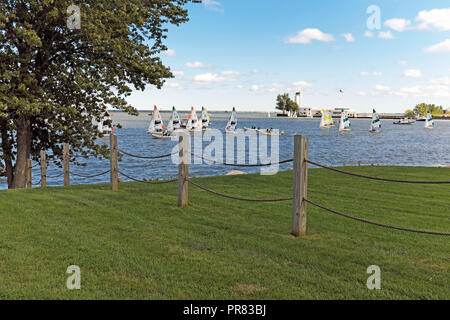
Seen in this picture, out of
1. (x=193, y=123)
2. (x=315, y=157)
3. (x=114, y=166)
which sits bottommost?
(x=315, y=157)

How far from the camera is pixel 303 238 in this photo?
6.53 meters

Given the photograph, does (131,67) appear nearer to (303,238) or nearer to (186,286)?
(303,238)

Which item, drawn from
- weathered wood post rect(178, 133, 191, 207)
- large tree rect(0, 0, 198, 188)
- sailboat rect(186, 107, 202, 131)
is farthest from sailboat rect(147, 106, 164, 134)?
weathered wood post rect(178, 133, 191, 207)

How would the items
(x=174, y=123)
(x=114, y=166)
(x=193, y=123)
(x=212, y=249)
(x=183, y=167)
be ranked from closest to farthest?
(x=212, y=249)
(x=183, y=167)
(x=114, y=166)
(x=174, y=123)
(x=193, y=123)

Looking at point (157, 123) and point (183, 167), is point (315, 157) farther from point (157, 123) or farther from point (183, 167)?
point (183, 167)

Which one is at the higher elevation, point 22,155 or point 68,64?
point 68,64

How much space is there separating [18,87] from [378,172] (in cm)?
1432

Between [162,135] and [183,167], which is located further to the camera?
[162,135]

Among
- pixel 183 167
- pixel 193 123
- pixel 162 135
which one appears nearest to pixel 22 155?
pixel 183 167

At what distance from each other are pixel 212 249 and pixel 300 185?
1.90 metres

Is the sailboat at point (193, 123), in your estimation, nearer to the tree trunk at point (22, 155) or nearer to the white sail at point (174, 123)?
the white sail at point (174, 123)

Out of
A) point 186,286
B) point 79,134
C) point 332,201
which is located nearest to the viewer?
point 186,286

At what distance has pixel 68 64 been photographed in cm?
1540
